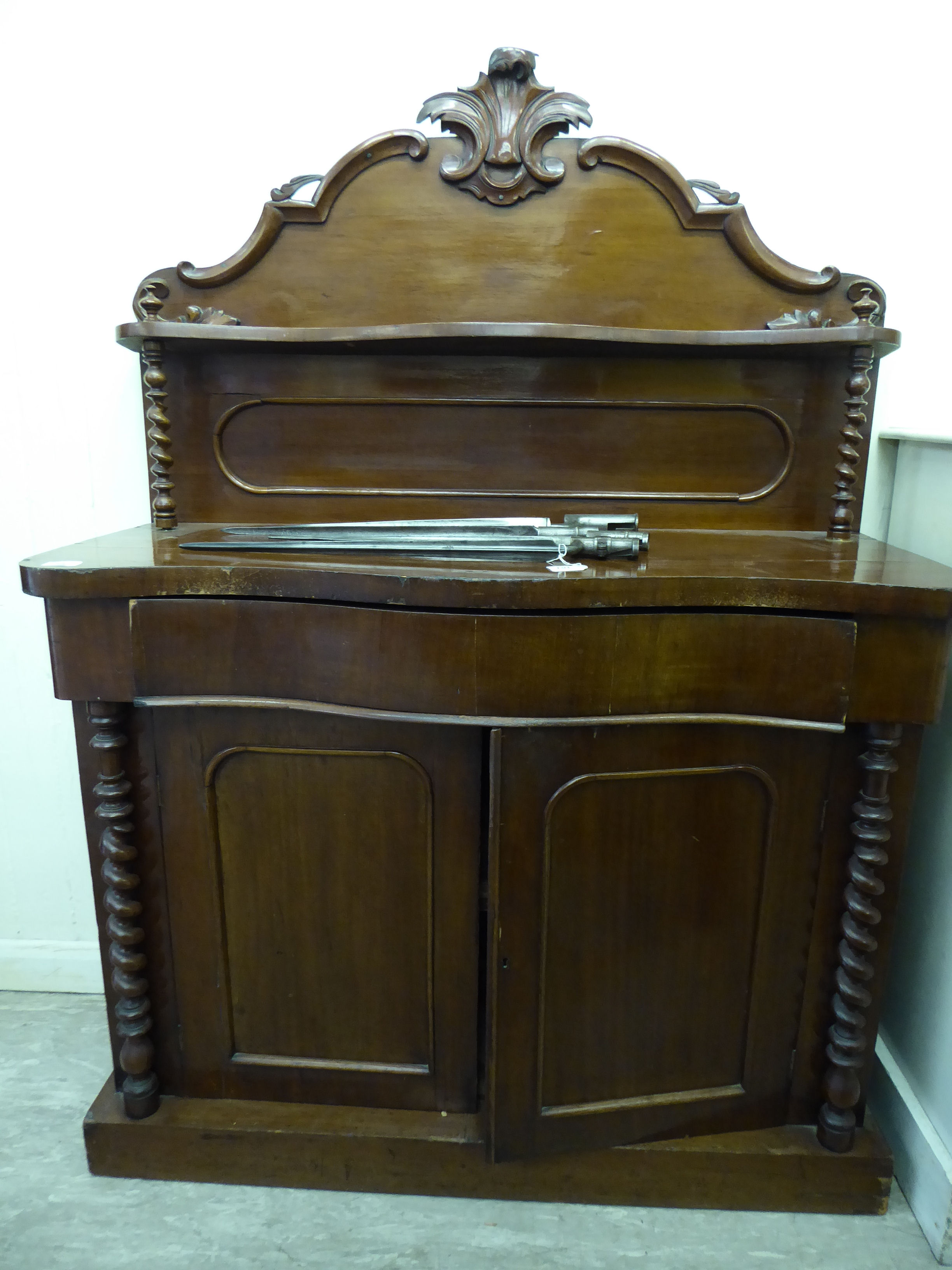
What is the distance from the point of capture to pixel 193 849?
1175 millimetres

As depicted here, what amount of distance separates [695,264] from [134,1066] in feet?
5.17

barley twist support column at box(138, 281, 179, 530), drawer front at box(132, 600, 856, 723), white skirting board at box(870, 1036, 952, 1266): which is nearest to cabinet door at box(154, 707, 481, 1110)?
drawer front at box(132, 600, 856, 723)

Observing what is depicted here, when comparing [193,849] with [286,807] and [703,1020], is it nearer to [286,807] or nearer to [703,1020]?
[286,807]

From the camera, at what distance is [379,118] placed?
1.41 m

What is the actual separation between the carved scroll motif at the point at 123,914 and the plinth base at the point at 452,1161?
0.25 ft

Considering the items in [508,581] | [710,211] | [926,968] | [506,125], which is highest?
[506,125]

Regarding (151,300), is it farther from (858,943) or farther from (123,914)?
(858,943)

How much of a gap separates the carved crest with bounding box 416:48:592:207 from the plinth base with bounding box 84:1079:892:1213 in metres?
1.52

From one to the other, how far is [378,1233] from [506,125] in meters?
1.75

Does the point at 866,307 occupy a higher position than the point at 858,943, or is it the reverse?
the point at 866,307

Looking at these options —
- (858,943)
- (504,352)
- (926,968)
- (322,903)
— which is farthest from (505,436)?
(926,968)

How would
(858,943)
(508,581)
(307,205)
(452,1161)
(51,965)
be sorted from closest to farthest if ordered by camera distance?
(508,581) < (858,943) < (452,1161) < (307,205) < (51,965)

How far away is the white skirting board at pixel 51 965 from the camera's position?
175cm

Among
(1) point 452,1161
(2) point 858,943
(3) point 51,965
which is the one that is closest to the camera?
(2) point 858,943
